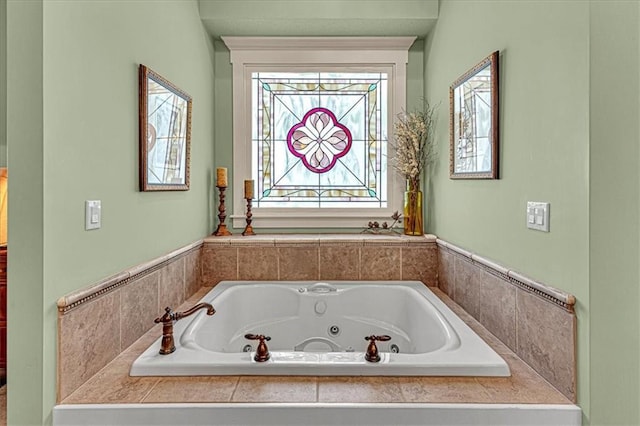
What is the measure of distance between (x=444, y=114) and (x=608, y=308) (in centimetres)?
162

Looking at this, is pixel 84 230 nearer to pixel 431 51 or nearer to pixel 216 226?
pixel 216 226

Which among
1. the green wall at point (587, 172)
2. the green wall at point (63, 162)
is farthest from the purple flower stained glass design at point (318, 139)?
the green wall at point (587, 172)

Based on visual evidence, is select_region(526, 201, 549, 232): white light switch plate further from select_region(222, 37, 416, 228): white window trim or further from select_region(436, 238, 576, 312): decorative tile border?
select_region(222, 37, 416, 228): white window trim

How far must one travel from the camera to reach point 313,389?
4.36 feet

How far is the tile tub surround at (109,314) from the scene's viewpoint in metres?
1.30

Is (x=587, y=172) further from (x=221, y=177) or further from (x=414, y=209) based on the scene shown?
(x=221, y=177)

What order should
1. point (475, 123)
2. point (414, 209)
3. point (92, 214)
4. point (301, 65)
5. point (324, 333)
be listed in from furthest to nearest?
point (301, 65)
point (414, 209)
point (324, 333)
point (475, 123)
point (92, 214)

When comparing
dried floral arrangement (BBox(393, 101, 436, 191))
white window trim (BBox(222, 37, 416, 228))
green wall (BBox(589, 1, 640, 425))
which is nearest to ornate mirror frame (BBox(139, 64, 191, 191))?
white window trim (BBox(222, 37, 416, 228))

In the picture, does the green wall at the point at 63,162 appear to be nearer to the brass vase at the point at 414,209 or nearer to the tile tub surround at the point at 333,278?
the tile tub surround at the point at 333,278

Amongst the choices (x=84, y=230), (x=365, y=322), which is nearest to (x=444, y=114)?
(x=365, y=322)

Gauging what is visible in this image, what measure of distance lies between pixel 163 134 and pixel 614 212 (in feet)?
6.25

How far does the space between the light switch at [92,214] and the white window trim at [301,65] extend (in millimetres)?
1498

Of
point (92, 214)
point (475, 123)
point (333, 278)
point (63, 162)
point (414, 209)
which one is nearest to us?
point (63, 162)

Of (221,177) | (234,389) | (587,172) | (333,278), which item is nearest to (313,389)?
(234,389)
